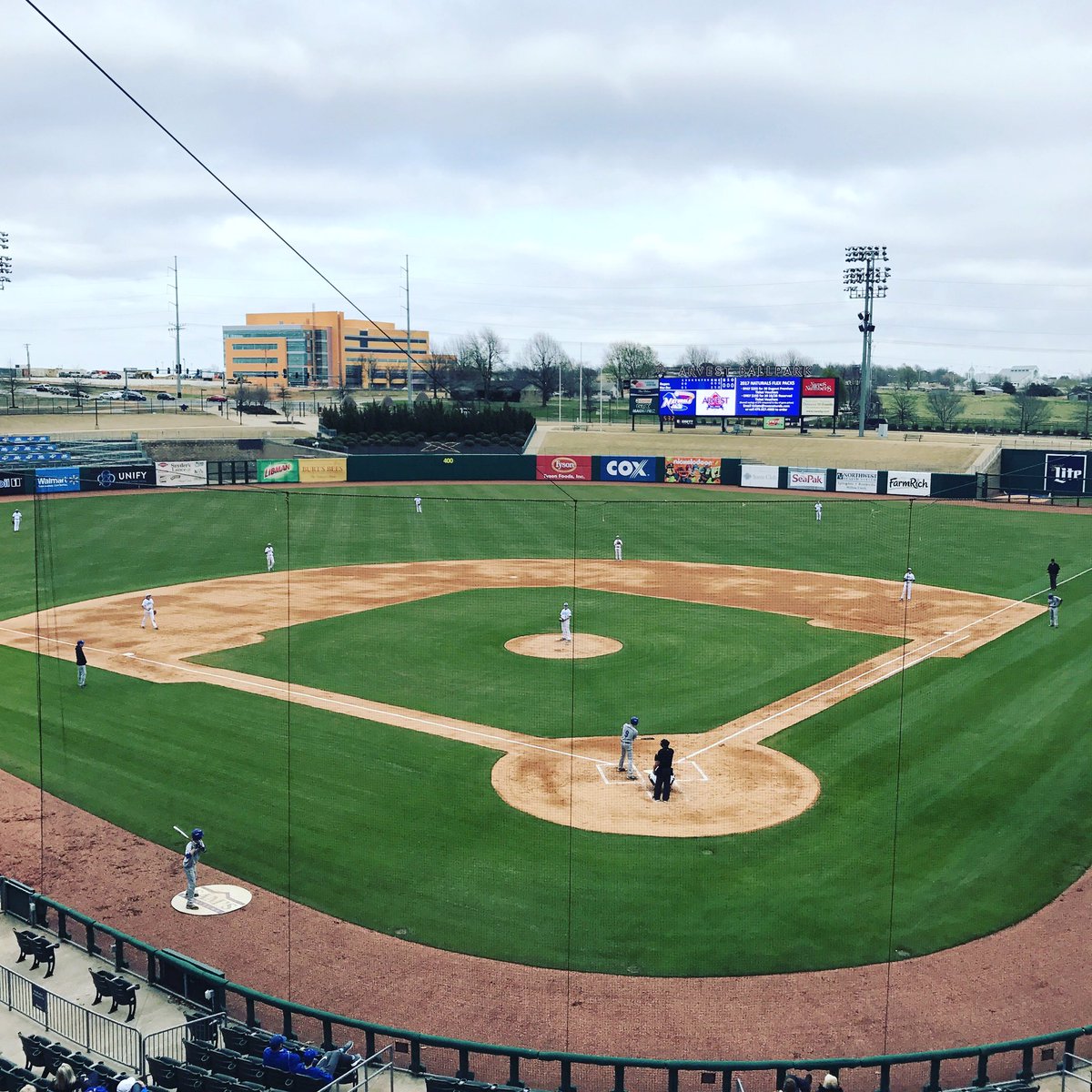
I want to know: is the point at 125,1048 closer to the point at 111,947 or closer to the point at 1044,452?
the point at 111,947

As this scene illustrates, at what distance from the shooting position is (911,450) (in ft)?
243

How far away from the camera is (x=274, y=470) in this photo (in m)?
65.8

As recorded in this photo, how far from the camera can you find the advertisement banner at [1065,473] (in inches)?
2376

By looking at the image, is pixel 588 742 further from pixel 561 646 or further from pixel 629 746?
pixel 561 646

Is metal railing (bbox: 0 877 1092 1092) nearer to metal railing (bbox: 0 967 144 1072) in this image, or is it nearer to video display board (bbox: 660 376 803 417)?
metal railing (bbox: 0 967 144 1072)

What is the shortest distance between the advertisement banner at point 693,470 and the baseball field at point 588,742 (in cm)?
2604

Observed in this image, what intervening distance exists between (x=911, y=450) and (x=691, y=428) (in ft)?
70.5

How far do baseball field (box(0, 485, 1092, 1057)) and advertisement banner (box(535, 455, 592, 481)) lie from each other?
28218 millimetres

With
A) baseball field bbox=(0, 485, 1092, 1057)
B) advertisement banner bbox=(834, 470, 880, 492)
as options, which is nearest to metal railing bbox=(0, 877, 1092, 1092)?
baseball field bbox=(0, 485, 1092, 1057)

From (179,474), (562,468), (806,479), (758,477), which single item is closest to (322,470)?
(179,474)

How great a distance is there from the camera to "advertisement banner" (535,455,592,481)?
71688 millimetres

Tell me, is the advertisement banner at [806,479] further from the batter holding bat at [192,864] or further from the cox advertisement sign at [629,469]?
the batter holding bat at [192,864]

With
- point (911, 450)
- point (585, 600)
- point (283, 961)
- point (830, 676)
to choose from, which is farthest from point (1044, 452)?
point (283, 961)

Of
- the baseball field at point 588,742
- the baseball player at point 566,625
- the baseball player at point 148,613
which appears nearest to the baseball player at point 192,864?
the baseball field at point 588,742
